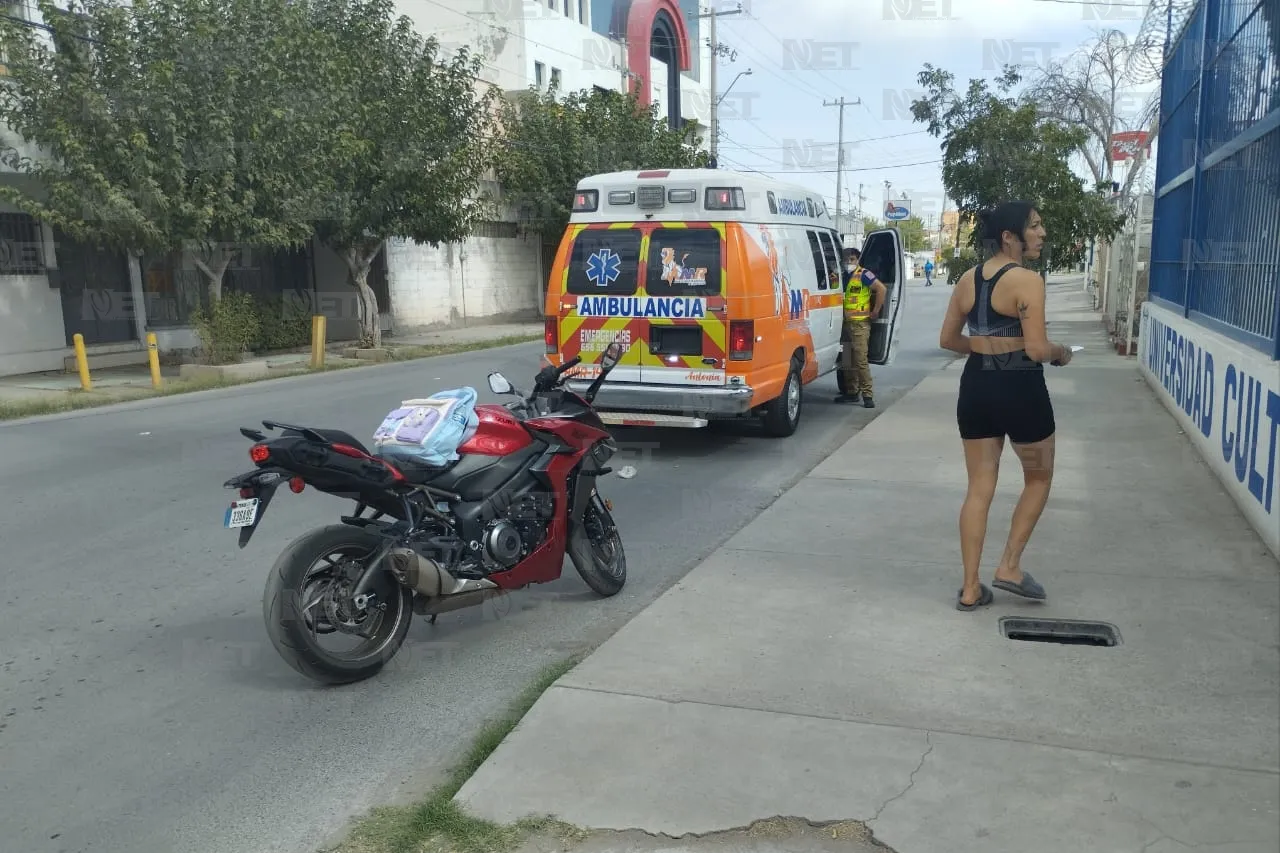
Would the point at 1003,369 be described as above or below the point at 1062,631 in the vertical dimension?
above

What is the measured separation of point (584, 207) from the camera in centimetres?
922

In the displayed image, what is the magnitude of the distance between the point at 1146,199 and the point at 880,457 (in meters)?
10.7

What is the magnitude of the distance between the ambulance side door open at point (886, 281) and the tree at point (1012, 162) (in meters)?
4.75

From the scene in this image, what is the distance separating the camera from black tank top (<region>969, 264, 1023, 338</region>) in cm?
465

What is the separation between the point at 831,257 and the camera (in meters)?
11.4

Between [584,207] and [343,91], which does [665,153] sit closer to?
[343,91]

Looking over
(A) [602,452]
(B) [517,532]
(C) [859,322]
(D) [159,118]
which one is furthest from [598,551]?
(D) [159,118]

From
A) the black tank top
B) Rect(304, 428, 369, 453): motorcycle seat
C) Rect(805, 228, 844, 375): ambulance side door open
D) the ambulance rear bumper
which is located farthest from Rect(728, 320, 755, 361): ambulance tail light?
Rect(304, 428, 369, 453): motorcycle seat

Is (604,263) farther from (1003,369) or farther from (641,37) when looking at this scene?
(641,37)

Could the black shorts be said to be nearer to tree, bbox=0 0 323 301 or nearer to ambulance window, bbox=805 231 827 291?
ambulance window, bbox=805 231 827 291

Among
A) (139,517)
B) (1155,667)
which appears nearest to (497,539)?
(1155,667)

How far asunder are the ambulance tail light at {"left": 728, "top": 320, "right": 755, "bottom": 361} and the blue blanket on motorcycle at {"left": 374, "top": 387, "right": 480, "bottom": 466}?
4.35 metres

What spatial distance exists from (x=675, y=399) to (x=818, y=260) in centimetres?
297

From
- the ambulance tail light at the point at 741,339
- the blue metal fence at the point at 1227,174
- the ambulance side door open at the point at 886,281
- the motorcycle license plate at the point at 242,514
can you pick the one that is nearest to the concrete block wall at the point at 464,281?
the ambulance side door open at the point at 886,281
